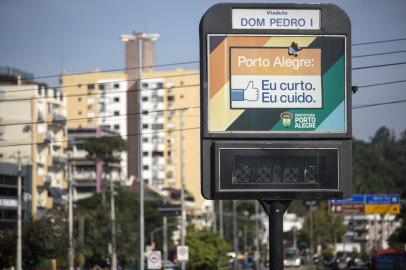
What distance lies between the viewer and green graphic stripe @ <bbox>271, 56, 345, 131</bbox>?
44.3 ft

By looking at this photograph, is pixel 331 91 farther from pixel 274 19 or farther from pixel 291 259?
pixel 291 259

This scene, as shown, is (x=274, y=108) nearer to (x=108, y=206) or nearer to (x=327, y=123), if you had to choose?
(x=327, y=123)

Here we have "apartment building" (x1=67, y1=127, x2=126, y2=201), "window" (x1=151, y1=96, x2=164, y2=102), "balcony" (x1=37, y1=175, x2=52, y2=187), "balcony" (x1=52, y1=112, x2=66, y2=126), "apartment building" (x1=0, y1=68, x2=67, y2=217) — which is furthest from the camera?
"window" (x1=151, y1=96, x2=164, y2=102)

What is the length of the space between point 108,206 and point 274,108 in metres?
85.8

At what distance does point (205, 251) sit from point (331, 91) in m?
56.8

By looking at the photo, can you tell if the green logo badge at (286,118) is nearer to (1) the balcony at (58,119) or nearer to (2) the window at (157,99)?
(1) the balcony at (58,119)

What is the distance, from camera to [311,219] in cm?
14238

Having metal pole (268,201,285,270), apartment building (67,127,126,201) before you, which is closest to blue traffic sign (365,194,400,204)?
apartment building (67,127,126,201)

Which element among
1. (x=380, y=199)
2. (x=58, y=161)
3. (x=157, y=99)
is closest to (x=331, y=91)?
(x=380, y=199)

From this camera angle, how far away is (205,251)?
6962 cm

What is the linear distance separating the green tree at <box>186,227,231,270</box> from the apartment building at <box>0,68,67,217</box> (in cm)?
2737

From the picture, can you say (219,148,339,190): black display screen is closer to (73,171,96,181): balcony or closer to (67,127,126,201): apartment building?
(67,127,126,201): apartment building

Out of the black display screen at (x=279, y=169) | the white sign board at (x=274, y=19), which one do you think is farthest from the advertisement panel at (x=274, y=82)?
the black display screen at (x=279, y=169)

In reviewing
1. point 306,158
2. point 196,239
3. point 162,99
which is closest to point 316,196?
point 306,158
